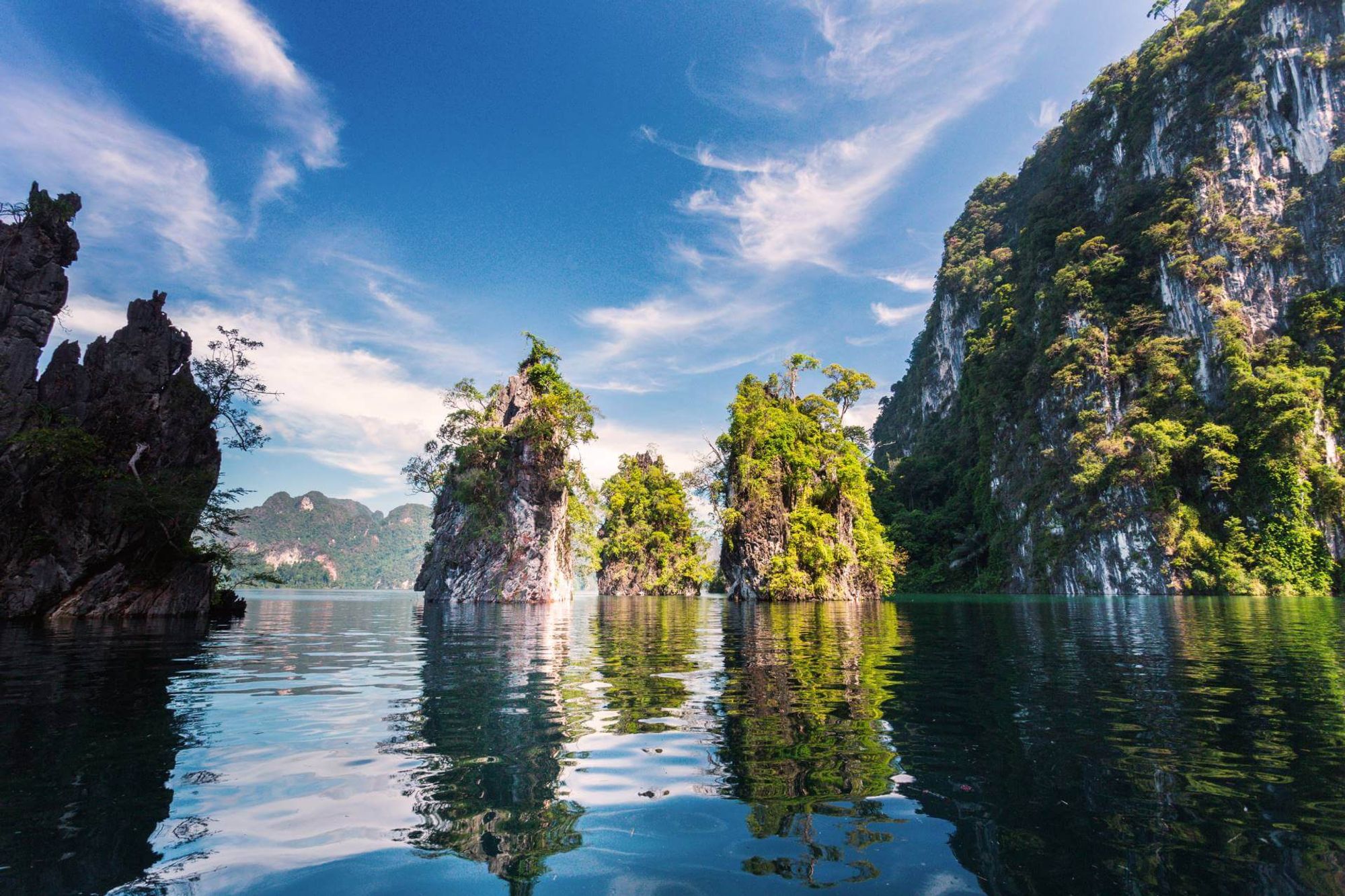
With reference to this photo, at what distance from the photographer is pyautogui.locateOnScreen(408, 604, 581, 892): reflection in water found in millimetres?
4211

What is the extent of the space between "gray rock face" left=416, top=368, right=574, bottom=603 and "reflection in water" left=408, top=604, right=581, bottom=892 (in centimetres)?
4107

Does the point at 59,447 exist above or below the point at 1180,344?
below

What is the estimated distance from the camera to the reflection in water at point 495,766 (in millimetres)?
4211

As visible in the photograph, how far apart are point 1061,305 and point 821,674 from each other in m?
84.2

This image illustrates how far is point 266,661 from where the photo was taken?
552 inches

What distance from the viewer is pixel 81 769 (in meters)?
5.79

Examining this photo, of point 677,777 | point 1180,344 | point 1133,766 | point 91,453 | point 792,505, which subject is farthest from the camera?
point 1180,344

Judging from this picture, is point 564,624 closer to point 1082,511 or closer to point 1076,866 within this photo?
point 1076,866

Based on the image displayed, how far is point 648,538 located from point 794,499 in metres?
38.2

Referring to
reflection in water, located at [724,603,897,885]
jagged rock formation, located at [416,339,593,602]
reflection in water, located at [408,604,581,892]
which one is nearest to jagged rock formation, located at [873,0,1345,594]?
jagged rock formation, located at [416,339,593,602]

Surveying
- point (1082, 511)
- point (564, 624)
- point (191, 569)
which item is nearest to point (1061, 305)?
point (1082, 511)

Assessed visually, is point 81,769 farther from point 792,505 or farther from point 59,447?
point 792,505

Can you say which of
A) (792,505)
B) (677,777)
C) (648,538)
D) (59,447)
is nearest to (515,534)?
(792,505)

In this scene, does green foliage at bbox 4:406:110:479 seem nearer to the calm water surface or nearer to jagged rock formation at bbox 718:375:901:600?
the calm water surface
